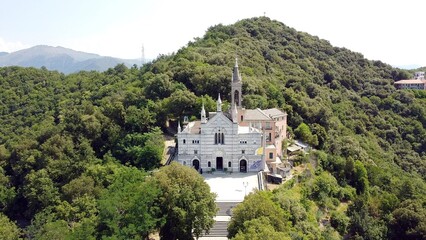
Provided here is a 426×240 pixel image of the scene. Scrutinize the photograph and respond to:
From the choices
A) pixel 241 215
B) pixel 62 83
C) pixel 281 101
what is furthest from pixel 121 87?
pixel 241 215

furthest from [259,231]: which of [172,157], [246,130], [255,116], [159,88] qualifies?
[159,88]

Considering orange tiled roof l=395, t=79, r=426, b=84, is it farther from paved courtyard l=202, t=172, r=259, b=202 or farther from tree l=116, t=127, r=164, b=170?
paved courtyard l=202, t=172, r=259, b=202

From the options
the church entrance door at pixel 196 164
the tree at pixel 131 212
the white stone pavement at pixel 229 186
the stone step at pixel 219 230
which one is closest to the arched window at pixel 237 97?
the church entrance door at pixel 196 164

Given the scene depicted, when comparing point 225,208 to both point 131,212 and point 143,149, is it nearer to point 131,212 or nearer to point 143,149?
point 131,212

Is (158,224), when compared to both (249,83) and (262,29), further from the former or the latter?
(262,29)

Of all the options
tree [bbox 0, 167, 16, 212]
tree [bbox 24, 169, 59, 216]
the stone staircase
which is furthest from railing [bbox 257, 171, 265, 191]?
tree [bbox 0, 167, 16, 212]
